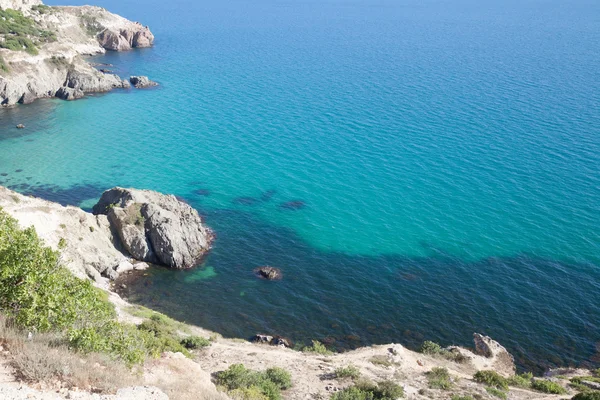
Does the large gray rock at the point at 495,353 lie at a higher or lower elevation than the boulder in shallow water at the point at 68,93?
lower

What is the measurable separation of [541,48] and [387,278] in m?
154

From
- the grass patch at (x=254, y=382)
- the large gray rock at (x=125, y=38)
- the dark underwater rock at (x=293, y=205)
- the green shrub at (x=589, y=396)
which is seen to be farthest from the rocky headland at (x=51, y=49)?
the green shrub at (x=589, y=396)

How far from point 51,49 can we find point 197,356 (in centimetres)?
12141

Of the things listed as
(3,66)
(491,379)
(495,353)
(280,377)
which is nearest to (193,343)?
(280,377)

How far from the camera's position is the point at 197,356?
4275 cm

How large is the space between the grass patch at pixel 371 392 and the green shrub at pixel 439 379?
12.8 ft

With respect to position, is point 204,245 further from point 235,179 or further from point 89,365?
point 89,365

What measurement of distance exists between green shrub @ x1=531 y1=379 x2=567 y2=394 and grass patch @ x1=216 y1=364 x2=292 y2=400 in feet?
68.2

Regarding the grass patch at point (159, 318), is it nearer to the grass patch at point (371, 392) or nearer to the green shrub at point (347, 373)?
the green shrub at point (347, 373)

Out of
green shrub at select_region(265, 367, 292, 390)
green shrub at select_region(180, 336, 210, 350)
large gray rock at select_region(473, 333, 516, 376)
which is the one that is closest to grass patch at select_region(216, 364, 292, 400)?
green shrub at select_region(265, 367, 292, 390)

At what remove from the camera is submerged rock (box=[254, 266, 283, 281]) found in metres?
65.4

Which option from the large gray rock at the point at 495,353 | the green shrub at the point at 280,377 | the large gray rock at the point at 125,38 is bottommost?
the large gray rock at the point at 495,353

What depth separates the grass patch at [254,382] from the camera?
33.8 m

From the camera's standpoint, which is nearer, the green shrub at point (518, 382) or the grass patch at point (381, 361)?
the green shrub at point (518, 382)
